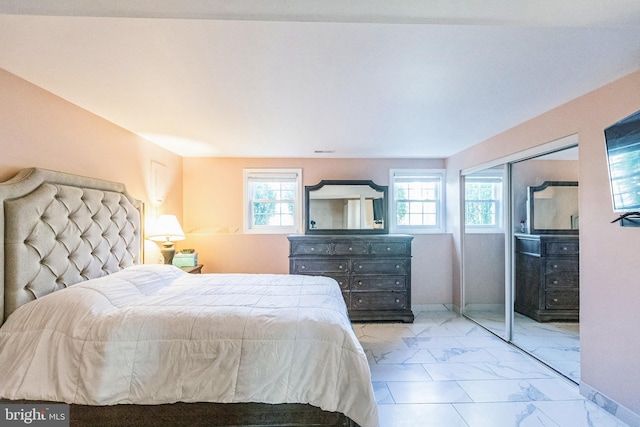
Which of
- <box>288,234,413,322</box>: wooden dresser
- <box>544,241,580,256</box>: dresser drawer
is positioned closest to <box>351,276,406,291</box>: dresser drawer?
<box>288,234,413,322</box>: wooden dresser

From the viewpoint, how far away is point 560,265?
9.84 feet

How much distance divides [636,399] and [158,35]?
3710mm

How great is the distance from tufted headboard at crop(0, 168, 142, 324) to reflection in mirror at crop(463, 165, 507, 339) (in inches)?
164

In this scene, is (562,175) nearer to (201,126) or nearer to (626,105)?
(626,105)

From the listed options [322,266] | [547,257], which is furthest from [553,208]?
[322,266]

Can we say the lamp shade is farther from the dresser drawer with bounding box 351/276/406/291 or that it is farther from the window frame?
the window frame

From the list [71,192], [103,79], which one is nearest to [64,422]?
[71,192]

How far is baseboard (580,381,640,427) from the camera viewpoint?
2047 mm

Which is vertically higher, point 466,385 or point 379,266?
point 379,266

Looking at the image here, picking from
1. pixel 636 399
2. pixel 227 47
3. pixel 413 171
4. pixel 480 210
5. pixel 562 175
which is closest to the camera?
pixel 227 47

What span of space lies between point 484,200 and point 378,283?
1791 millimetres

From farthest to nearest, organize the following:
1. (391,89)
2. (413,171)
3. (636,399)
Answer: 1. (413,171)
2. (391,89)
3. (636,399)

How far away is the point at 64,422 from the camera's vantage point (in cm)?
166

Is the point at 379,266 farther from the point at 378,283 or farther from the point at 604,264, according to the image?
the point at 604,264
